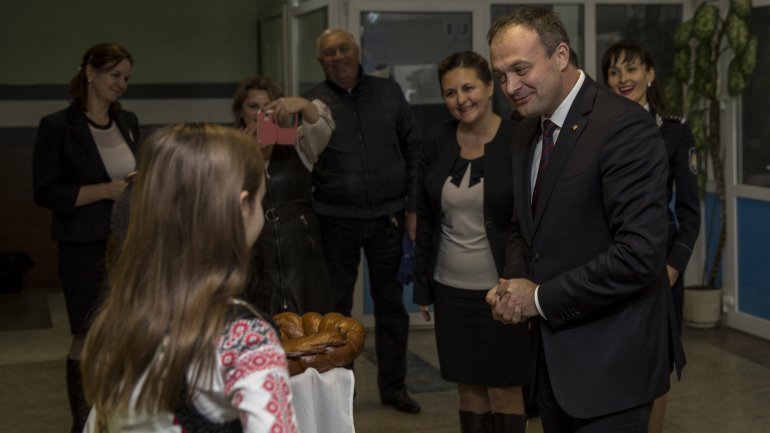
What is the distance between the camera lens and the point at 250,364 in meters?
1.63

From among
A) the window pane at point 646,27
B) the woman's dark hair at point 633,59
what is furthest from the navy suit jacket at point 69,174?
the window pane at point 646,27

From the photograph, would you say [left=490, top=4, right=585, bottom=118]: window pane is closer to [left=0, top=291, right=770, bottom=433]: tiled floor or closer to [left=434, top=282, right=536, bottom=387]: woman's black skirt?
[left=0, top=291, right=770, bottom=433]: tiled floor

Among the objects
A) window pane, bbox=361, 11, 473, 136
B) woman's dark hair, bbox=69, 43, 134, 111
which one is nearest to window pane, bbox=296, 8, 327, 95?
window pane, bbox=361, 11, 473, 136

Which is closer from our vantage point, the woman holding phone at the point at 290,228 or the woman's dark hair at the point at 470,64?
the woman's dark hair at the point at 470,64

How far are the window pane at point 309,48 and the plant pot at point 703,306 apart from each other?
2.62 metres

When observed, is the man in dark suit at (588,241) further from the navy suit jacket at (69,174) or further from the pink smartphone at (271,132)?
the navy suit jacket at (69,174)

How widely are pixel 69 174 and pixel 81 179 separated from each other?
0.06 meters

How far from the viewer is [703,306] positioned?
6.47 meters

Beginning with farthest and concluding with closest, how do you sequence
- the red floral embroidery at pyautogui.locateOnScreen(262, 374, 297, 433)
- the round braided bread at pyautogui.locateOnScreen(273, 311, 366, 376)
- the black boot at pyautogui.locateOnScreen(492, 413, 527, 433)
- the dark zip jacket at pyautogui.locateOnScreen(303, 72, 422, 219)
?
the dark zip jacket at pyautogui.locateOnScreen(303, 72, 422, 219), the black boot at pyautogui.locateOnScreen(492, 413, 527, 433), the round braided bread at pyautogui.locateOnScreen(273, 311, 366, 376), the red floral embroidery at pyautogui.locateOnScreen(262, 374, 297, 433)

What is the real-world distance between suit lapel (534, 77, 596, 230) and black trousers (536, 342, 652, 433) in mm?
393

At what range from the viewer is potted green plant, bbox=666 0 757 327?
620cm

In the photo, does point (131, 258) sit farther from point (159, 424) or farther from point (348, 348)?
point (348, 348)

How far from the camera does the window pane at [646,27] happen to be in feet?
22.2

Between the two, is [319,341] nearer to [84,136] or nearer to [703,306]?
[84,136]
